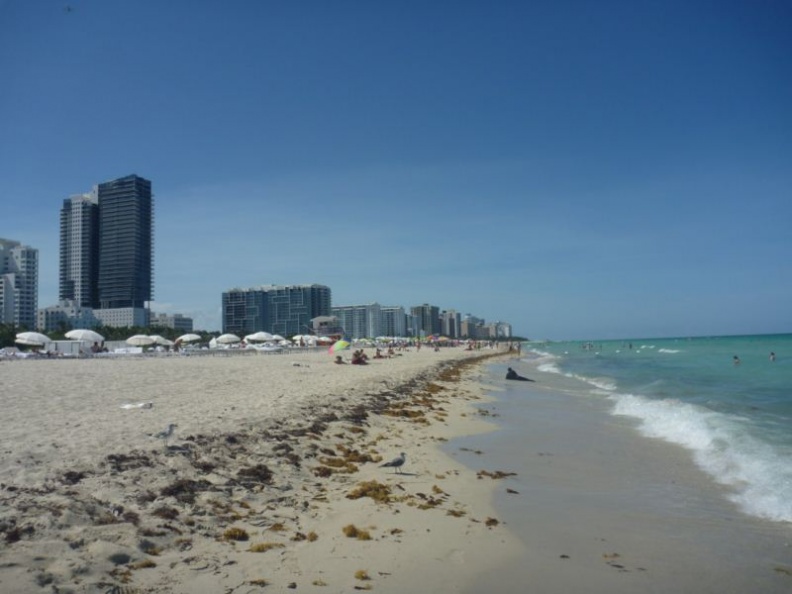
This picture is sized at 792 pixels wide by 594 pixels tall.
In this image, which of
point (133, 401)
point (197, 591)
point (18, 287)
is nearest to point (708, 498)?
point (197, 591)

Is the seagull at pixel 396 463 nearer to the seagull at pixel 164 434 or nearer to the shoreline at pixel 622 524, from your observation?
the shoreline at pixel 622 524

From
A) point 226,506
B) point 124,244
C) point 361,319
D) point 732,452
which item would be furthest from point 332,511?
point 361,319

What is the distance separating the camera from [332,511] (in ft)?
19.3

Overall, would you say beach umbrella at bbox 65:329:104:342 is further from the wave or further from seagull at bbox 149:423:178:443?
the wave

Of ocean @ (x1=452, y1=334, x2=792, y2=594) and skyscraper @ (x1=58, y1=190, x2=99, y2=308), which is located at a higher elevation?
skyscraper @ (x1=58, y1=190, x2=99, y2=308)

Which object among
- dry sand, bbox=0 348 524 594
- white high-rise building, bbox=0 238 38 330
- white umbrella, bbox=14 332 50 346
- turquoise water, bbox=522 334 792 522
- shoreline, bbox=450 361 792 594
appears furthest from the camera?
white high-rise building, bbox=0 238 38 330

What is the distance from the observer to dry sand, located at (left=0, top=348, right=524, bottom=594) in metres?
4.19

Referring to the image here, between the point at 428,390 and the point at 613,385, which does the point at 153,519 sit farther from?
the point at 613,385

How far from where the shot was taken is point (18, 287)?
119m

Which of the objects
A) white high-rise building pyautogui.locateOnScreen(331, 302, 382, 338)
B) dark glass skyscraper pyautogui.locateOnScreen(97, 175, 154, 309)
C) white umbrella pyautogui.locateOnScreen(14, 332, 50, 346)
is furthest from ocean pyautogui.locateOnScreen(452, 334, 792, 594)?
white high-rise building pyautogui.locateOnScreen(331, 302, 382, 338)

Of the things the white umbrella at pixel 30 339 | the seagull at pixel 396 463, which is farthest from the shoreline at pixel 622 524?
the white umbrella at pixel 30 339

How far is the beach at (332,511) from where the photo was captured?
432cm

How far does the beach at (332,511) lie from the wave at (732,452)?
38 cm

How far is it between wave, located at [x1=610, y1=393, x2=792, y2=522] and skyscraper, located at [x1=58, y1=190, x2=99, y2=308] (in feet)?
499
